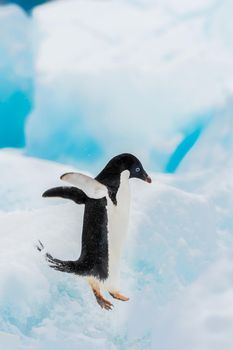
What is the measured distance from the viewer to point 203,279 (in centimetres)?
324

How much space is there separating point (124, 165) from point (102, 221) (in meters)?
0.17

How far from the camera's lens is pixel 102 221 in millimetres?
1978

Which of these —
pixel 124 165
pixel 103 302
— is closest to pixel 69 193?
pixel 124 165

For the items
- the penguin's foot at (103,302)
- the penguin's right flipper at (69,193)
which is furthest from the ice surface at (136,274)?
the penguin's foot at (103,302)

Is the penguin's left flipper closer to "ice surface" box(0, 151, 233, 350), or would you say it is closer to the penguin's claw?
"ice surface" box(0, 151, 233, 350)

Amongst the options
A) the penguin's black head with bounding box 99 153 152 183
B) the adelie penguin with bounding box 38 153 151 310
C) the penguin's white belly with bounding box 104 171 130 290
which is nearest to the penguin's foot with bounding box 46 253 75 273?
the adelie penguin with bounding box 38 153 151 310

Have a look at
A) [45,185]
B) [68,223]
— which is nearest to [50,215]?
[68,223]

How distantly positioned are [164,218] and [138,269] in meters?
0.36

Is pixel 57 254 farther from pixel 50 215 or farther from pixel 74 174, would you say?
pixel 74 174

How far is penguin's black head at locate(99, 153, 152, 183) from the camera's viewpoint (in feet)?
6.68

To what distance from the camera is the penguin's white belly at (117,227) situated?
1.99m

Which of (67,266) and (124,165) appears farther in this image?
(124,165)

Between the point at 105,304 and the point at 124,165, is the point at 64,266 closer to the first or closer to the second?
the point at 105,304

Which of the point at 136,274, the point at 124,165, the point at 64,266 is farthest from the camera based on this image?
the point at 136,274
